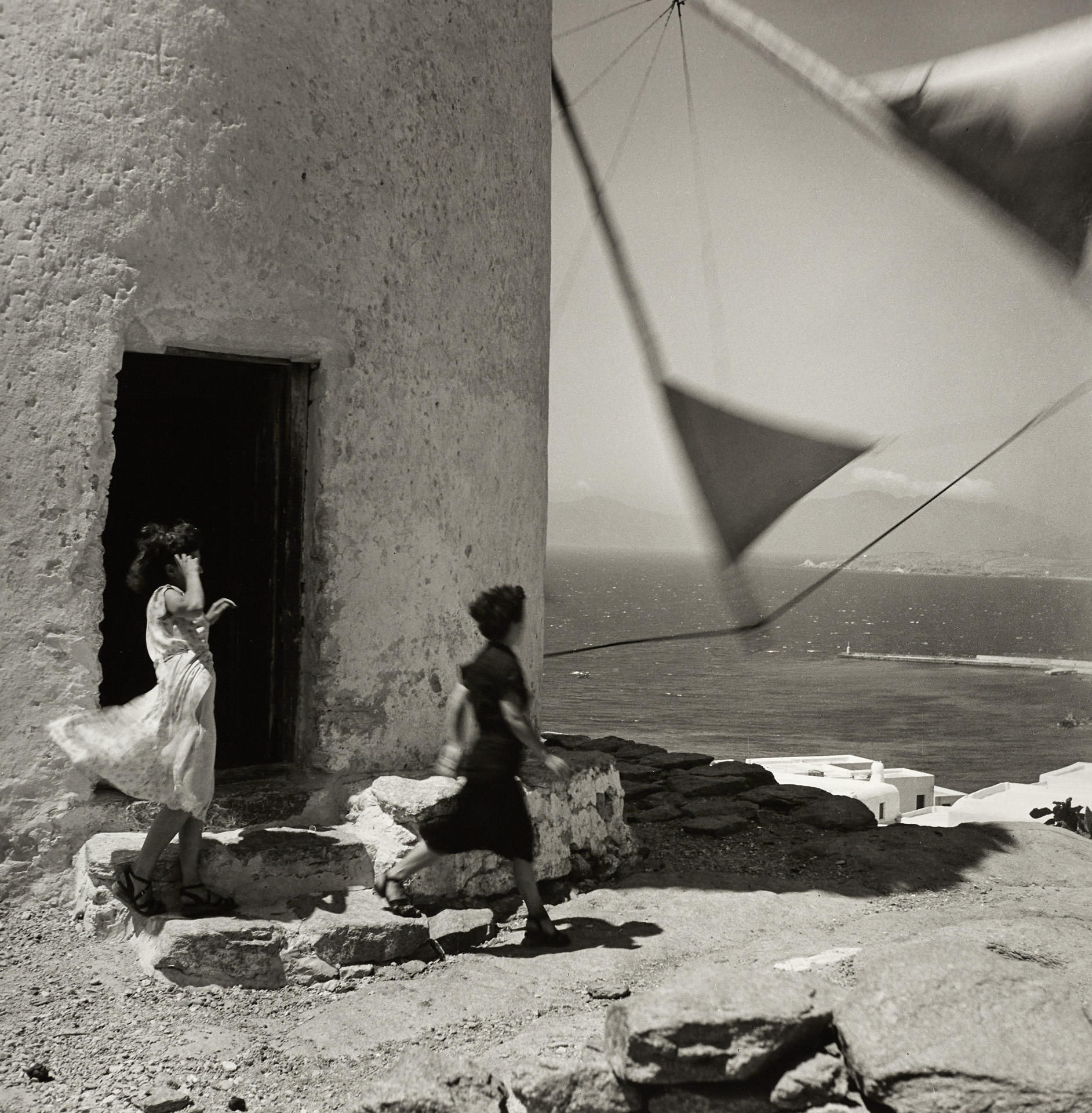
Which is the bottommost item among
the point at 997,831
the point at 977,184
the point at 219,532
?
the point at 997,831

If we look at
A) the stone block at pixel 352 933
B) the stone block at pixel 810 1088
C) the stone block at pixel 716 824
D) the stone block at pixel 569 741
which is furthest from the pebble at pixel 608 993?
the stone block at pixel 569 741

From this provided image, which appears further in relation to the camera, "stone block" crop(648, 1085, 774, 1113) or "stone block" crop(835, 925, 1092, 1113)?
"stone block" crop(648, 1085, 774, 1113)

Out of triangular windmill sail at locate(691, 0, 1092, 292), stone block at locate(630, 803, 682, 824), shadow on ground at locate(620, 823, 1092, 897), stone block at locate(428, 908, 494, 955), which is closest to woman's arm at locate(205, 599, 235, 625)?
stone block at locate(428, 908, 494, 955)

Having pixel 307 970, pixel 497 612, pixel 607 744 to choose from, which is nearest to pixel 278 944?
pixel 307 970

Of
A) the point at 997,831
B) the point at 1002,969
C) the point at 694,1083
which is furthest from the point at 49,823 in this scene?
the point at 997,831

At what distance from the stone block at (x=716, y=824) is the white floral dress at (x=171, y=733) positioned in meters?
2.88

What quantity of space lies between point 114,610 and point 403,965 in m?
3.02

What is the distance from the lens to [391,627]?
5043 millimetres

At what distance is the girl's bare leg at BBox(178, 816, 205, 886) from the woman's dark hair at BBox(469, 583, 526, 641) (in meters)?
1.22

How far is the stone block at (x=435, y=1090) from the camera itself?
118 inches

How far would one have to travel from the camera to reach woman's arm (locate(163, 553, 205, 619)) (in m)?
4.12

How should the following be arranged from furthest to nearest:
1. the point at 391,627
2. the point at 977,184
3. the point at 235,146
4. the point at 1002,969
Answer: the point at 977,184
the point at 391,627
the point at 235,146
the point at 1002,969

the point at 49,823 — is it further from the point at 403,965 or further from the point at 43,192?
the point at 43,192

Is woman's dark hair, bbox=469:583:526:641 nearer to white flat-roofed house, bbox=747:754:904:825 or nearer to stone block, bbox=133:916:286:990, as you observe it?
stone block, bbox=133:916:286:990
